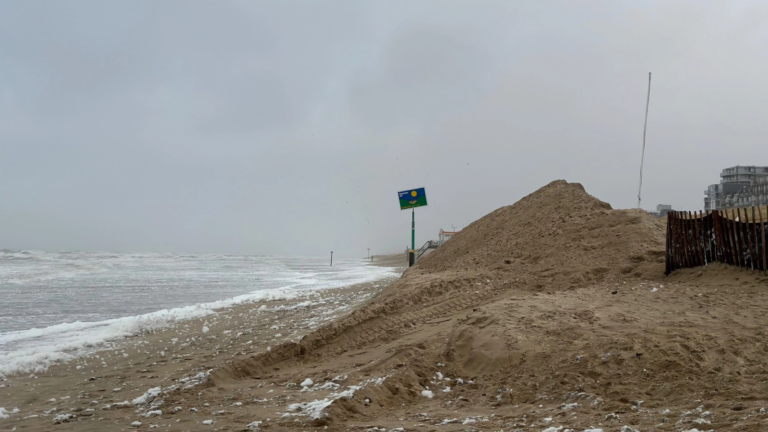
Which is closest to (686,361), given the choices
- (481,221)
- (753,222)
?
(753,222)

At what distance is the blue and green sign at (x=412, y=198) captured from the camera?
30297 millimetres

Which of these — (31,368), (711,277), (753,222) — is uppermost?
(753,222)

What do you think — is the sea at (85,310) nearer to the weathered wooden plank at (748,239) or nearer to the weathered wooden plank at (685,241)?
the weathered wooden plank at (685,241)

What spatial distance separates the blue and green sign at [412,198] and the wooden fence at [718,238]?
20092 millimetres

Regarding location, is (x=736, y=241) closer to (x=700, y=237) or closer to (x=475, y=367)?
(x=700, y=237)

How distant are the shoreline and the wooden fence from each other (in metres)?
7.31

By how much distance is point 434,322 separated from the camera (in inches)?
340

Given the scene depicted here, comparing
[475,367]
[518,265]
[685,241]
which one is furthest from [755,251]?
[475,367]

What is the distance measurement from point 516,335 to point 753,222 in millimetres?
4873

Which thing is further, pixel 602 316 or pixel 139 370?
pixel 139 370

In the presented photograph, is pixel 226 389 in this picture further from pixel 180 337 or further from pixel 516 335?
pixel 180 337

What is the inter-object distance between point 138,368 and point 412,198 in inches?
918

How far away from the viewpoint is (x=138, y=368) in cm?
817

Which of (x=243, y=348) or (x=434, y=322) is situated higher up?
(x=434, y=322)
